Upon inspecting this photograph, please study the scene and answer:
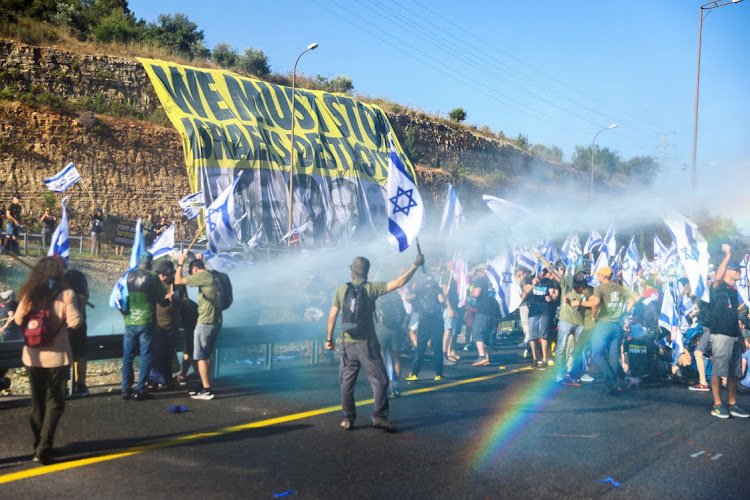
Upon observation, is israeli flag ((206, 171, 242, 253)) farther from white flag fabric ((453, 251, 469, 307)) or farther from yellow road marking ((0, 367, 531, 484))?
yellow road marking ((0, 367, 531, 484))

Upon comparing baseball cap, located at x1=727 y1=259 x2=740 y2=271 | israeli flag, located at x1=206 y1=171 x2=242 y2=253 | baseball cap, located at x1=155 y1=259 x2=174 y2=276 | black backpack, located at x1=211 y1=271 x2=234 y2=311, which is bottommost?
black backpack, located at x1=211 y1=271 x2=234 y2=311

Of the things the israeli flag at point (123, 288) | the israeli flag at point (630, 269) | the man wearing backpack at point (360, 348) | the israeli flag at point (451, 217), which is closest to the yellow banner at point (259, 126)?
the israeli flag at point (630, 269)

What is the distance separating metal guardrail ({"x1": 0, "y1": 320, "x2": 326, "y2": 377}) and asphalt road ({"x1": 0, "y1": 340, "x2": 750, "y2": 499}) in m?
0.62

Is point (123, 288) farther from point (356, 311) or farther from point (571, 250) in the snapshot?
point (571, 250)

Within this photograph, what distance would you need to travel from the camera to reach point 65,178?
12.6 meters

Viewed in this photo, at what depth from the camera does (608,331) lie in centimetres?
1050

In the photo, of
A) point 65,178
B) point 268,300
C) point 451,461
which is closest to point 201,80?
point 268,300

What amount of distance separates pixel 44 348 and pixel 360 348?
3.09 m

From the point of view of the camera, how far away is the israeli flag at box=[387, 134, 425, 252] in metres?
9.41

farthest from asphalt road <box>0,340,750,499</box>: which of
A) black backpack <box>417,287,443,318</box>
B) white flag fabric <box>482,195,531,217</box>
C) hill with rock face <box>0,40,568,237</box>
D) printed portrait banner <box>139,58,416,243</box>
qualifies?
hill with rock face <box>0,40,568,237</box>

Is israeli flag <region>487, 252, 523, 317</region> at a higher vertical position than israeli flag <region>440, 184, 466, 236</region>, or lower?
lower

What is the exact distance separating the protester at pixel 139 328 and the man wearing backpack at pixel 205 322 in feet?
1.54

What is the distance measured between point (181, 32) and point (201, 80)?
1269 centimetres

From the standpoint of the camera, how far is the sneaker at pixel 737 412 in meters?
8.66
